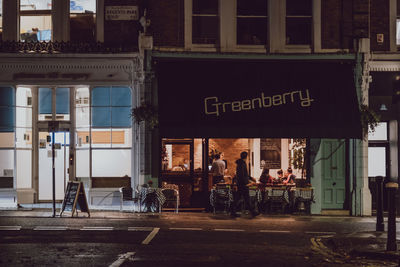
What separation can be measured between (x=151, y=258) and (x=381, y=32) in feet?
38.8

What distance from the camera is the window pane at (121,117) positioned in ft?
57.8

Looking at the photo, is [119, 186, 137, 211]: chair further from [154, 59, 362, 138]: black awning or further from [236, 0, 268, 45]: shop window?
[236, 0, 268, 45]: shop window

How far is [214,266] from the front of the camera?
881 cm

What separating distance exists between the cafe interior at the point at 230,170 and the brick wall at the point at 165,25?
3.05 meters

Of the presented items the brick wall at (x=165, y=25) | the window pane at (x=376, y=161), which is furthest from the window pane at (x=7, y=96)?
the window pane at (x=376, y=161)

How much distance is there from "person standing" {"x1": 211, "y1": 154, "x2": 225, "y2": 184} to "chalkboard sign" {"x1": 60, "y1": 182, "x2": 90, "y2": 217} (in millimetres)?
4154

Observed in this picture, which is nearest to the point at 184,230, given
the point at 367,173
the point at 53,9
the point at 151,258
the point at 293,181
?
the point at 151,258

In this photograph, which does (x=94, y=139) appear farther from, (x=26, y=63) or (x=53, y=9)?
(x=53, y=9)

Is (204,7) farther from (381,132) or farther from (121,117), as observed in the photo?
(381,132)

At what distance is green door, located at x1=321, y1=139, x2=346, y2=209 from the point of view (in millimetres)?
17297

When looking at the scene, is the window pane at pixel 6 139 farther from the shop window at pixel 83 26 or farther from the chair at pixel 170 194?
the chair at pixel 170 194

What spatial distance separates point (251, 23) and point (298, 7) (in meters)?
1.58

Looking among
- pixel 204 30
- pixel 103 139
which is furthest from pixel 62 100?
pixel 204 30

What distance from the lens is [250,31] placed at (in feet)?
58.7
